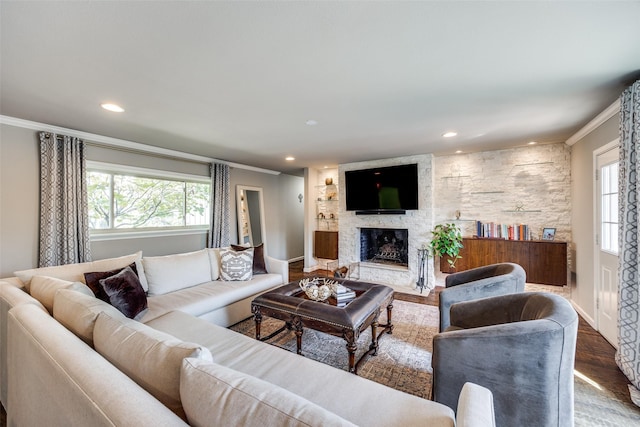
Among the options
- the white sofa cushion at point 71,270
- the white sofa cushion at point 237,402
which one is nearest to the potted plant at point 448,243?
the white sofa cushion at point 237,402

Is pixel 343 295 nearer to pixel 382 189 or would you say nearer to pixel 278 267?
pixel 278 267

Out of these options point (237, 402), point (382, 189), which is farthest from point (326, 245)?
point (237, 402)

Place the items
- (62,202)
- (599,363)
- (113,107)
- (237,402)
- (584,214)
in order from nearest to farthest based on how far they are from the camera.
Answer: (237,402)
(599,363)
(113,107)
(62,202)
(584,214)

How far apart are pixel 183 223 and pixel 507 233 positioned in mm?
5405

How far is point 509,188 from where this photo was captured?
4.20m

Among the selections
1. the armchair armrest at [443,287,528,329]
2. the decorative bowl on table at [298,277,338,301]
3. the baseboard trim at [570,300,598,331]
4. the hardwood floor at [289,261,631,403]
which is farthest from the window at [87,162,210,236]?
the baseboard trim at [570,300,598,331]

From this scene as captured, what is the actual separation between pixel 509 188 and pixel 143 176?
582 centimetres

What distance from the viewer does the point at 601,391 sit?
1938 millimetres

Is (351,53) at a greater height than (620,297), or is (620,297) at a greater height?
(351,53)

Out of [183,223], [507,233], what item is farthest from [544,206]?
[183,223]

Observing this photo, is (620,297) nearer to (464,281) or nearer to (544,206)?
(464,281)

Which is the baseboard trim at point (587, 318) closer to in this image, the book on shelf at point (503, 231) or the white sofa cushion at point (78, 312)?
the book on shelf at point (503, 231)

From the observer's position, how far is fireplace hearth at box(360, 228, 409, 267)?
5.05 m

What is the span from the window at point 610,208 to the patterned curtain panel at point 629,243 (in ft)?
2.42
